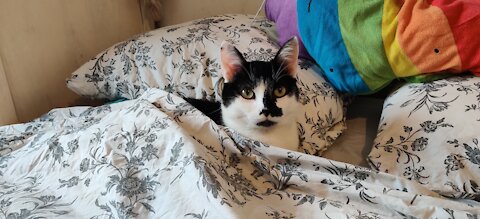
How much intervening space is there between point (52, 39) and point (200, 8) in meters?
0.58

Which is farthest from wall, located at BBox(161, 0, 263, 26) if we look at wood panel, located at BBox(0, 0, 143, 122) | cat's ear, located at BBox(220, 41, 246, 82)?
cat's ear, located at BBox(220, 41, 246, 82)

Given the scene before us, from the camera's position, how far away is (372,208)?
83 centimetres

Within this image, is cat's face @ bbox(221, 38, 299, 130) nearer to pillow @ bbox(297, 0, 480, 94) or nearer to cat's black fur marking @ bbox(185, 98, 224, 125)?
cat's black fur marking @ bbox(185, 98, 224, 125)

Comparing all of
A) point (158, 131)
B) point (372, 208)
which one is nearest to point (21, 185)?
point (158, 131)

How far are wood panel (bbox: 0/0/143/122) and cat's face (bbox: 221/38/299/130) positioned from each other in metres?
0.66

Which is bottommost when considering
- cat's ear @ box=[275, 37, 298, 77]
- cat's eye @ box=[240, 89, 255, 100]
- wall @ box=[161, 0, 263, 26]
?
cat's eye @ box=[240, 89, 255, 100]

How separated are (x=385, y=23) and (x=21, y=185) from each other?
35.3 inches

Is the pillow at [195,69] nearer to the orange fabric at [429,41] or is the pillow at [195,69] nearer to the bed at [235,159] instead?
the bed at [235,159]

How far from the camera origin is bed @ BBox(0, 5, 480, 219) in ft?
2.64

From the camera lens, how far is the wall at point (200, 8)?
1.67 m

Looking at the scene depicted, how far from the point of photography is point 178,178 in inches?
32.4

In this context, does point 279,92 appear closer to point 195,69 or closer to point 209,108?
point 209,108

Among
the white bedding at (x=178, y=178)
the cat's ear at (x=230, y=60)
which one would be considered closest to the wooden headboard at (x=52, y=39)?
the white bedding at (x=178, y=178)

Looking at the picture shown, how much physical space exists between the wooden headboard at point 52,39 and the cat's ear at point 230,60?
2.18 feet
